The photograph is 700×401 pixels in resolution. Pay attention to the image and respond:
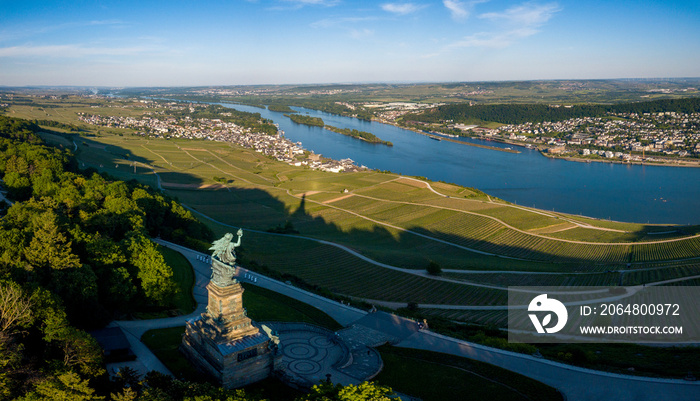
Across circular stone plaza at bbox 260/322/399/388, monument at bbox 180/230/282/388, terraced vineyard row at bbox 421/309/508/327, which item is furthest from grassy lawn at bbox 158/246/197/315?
terraced vineyard row at bbox 421/309/508/327

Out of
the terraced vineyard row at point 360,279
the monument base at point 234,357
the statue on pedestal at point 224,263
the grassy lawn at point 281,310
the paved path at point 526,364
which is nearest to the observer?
the monument base at point 234,357

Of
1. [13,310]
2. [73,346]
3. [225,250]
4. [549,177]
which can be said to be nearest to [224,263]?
[225,250]

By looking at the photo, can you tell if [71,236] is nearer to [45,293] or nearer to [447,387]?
[45,293]

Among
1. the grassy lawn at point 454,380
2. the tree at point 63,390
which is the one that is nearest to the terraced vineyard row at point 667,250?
the grassy lawn at point 454,380

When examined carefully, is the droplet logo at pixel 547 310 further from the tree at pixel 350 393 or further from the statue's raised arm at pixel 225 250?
the statue's raised arm at pixel 225 250

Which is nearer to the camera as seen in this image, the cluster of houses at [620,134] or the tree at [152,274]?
the tree at [152,274]

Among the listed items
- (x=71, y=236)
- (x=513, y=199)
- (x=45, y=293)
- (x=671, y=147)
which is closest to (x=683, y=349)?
(x=45, y=293)

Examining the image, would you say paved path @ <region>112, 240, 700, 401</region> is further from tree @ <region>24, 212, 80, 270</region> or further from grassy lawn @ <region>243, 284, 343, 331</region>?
tree @ <region>24, 212, 80, 270</region>
